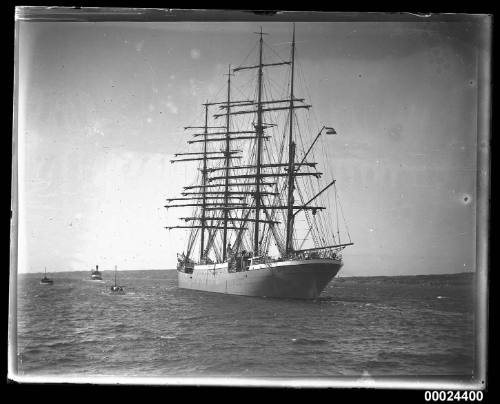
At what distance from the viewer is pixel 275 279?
13.4 metres

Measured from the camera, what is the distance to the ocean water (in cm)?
868

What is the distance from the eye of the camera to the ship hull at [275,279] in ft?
41.9

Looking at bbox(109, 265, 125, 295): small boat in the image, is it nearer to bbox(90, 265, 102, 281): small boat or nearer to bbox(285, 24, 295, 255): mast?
bbox(90, 265, 102, 281): small boat

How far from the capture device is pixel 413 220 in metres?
9.10

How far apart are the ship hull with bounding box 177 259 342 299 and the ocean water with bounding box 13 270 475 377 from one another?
259 cm

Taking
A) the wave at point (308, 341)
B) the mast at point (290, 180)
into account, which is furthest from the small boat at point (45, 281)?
the mast at point (290, 180)

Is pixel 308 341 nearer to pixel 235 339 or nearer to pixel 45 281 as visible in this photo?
pixel 235 339

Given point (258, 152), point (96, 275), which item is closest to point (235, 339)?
point (96, 275)

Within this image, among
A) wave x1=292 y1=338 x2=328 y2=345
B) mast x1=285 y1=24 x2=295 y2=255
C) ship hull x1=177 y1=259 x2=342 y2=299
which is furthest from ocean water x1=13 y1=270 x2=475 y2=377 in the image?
ship hull x1=177 y1=259 x2=342 y2=299

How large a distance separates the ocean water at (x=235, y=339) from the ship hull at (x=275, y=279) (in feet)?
8.48

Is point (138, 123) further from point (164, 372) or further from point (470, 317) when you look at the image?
point (470, 317)

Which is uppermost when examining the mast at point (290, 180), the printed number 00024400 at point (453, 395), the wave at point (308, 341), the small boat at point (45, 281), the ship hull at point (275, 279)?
the mast at point (290, 180)

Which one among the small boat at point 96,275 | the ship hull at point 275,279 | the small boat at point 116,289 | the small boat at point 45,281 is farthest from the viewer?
the ship hull at point 275,279

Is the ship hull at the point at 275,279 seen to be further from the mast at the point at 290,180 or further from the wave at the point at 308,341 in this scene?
the wave at the point at 308,341
